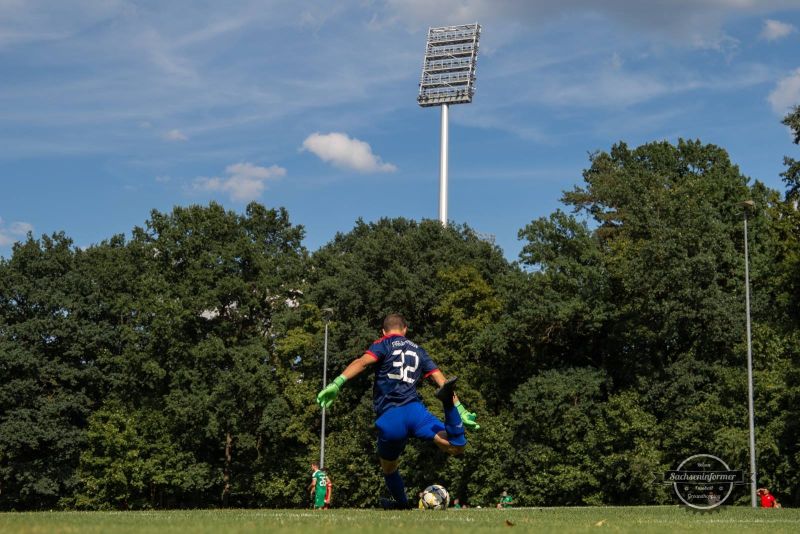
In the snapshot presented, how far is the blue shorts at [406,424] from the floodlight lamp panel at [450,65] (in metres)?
76.2

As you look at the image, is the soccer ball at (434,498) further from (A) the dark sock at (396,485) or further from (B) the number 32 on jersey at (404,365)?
(B) the number 32 on jersey at (404,365)

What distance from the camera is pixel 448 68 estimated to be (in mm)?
88438

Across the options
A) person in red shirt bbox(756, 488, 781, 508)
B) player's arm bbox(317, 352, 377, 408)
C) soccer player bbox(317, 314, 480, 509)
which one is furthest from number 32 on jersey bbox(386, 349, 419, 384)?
person in red shirt bbox(756, 488, 781, 508)

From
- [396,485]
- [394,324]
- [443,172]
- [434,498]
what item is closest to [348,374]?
[394,324]

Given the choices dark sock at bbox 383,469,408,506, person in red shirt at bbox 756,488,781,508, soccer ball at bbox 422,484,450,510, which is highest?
dark sock at bbox 383,469,408,506

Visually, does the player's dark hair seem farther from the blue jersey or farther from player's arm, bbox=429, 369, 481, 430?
player's arm, bbox=429, 369, 481, 430

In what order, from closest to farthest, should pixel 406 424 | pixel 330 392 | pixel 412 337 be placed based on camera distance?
1. pixel 406 424
2. pixel 330 392
3. pixel 412 337

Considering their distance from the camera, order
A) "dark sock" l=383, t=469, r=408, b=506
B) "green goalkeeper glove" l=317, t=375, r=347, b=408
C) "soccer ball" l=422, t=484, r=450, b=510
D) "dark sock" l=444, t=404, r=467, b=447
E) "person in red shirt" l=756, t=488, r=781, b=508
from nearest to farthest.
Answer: "dark sock" l=444, t=404, r=467, b=447 → "green goalkeeper glove" l=317, t=375, r=347, b=408 → "dark sock" l=383, t=469, r=408, b=506 → "soccer ball" l=422, t=484, r=450, b=510 → "person in red shirt" l=756, t=488, r=781, b=508

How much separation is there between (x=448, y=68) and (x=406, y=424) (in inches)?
3070

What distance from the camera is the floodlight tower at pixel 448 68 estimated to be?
87.6 m

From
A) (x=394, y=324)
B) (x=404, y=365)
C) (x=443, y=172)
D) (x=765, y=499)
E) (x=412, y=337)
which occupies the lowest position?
(x=765, y=499)

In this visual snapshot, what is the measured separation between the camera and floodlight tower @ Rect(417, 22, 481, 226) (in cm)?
8756

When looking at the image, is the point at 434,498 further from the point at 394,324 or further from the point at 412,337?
the point at 412,337

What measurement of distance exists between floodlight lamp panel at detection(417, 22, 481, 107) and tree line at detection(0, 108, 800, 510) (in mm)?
27728
